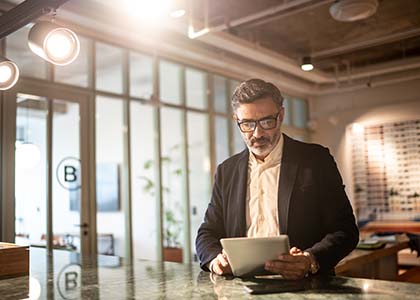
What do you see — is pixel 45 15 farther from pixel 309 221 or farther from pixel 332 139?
pixel 332 139

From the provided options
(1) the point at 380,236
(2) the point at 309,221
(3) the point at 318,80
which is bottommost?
(1) the point at 380,236

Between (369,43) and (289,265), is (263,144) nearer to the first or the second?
(289,265)

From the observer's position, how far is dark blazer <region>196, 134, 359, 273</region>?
157 cm

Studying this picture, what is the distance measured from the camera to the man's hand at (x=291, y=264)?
1426 mm

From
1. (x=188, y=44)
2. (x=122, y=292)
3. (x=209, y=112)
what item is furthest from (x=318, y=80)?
(x=122, y=292)

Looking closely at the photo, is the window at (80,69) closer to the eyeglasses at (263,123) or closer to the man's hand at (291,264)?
the eyeglasses at (263,123)

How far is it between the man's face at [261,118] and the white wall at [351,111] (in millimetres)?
6269

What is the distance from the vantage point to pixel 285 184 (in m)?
1.65

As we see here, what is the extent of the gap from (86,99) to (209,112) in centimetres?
200

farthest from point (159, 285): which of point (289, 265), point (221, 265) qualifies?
point (289, 265)

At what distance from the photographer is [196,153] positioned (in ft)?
21.3

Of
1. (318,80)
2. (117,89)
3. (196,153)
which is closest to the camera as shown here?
(117,89)

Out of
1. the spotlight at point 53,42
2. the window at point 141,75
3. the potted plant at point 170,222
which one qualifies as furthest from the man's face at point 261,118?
the potted plant at point 170,222

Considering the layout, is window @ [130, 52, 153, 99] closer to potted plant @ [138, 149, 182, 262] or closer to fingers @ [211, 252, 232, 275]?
potted plant @ [138, 149, 182, 262]
